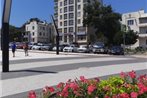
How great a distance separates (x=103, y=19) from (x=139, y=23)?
952 inches

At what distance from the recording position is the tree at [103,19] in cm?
7731

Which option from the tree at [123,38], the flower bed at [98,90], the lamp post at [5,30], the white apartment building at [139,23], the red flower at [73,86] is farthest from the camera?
the white apartment building at [139,23]

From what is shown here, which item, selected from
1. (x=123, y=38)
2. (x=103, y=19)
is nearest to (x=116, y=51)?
(x=123, y=38)

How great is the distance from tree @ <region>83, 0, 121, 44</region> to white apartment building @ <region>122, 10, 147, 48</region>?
15.6m

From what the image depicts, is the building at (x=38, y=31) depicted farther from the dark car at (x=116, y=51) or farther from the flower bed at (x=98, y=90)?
the flower bed at (x=98, y=90)

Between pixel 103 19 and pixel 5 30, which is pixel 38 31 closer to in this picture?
pixel 103 19

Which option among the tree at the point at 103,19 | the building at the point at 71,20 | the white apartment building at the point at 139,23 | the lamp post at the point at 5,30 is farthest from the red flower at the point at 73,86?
the building at the point at 71,20

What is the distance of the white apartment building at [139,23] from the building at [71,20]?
1366 cm

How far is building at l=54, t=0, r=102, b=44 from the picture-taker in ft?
371

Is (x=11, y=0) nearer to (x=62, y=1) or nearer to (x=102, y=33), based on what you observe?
(x=102, y=33)

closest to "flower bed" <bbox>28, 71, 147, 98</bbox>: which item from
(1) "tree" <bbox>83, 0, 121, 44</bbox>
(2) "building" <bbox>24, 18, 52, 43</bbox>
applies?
(1) "tree" <bbox>83, 0, 121, 44</bbox>

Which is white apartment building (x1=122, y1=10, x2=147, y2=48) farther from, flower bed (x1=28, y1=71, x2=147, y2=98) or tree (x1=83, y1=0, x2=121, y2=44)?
flower bed (x1=28, y1=71, x2=147, y2=98)

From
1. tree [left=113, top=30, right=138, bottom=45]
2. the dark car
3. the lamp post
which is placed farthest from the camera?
tree [left=113, top=30, right=138, bottom=45]

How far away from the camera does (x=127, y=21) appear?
103m
